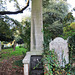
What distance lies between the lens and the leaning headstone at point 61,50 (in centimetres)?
335

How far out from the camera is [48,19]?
58.2 feet

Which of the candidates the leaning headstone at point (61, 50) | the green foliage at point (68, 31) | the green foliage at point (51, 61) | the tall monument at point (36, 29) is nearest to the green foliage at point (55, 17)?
the green foliage at point (68, 31)

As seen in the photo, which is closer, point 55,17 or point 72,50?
point 72,50

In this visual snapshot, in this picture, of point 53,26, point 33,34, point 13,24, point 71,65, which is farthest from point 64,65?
point 53,26

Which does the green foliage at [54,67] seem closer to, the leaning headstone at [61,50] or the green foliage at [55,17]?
the leaning headstone at [61,50]

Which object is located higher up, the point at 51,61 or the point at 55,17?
the point at 55,17

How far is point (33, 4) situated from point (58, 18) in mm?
13473

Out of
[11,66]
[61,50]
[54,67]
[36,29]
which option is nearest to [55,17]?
[36,29]

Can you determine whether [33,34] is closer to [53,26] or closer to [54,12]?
[53,26]

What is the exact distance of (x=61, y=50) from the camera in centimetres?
Result: 345

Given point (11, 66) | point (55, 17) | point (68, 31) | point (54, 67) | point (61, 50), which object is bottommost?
point (11, 66)

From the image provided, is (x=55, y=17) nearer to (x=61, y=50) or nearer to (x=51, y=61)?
(x=61, y=50)

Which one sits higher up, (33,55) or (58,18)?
(58,18)

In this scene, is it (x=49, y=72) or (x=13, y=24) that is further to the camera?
(x=13, y=24)
